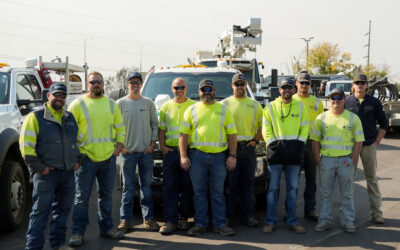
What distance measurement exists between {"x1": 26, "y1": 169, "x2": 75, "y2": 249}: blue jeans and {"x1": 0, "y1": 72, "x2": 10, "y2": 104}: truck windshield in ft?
6.33

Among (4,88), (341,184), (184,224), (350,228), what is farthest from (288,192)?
(4,88)

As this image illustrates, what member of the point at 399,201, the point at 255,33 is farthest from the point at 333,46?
the point at 399,201

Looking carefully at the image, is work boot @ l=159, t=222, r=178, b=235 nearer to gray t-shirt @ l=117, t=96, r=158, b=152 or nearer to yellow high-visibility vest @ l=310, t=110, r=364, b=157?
gray t-shirt @ l=117, t=96, r=158, b=152

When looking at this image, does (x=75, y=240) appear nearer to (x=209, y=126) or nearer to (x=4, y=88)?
(x=209, y=126)

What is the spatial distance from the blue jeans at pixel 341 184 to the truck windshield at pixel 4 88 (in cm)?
427

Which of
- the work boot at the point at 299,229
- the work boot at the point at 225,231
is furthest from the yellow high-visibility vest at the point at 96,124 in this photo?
the work boot at the point at 299,229

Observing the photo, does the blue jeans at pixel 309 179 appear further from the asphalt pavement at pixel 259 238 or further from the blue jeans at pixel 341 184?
the blue jeans at pixel 341 184

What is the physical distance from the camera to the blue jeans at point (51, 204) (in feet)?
13.8

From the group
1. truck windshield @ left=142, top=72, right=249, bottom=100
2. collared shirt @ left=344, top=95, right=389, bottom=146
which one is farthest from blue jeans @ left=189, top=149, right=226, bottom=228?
collared shirt @ left=344, top=95, right=389, bottom=146

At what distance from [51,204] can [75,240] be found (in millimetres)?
580

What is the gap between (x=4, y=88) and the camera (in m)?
5.86

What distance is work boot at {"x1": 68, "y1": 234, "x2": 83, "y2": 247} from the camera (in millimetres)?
4695

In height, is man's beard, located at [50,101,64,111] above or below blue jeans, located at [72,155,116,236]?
above

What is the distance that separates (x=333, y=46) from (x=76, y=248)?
189 ft
